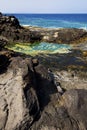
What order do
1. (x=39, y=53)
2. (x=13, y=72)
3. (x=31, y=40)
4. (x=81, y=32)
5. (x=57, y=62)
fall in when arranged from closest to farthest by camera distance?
(x=13, y=72) < (x=57, y=62) < (x=39, y=53) < (x=31, y=40) < (x=81, y=32)

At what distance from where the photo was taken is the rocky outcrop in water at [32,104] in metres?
12.1

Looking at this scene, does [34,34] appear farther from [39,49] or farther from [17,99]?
[17,99]

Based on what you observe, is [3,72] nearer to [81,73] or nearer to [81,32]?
[81,73]

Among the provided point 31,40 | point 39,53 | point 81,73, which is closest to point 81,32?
point 31,40

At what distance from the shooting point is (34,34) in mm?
40219

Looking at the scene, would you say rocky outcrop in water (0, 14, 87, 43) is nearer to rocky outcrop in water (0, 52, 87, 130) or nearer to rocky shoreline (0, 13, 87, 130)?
rocky shoreline (0, 13, 87, 130)

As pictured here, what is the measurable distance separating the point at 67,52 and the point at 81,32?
1169cm

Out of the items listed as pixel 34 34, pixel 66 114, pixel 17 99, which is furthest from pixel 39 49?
pixel 17 99

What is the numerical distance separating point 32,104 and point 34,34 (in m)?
28.5

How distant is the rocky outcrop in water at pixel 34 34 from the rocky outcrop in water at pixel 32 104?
23.8 m

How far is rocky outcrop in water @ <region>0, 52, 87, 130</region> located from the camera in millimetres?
12102

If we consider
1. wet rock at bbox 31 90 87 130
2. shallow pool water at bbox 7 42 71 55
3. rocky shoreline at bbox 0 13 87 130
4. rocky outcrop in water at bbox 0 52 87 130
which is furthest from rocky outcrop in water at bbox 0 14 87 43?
wet rock at bbox 31 90 87 130

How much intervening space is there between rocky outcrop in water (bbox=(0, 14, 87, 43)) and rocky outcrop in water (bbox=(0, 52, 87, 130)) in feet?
78.2

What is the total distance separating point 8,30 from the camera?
3919 cm
